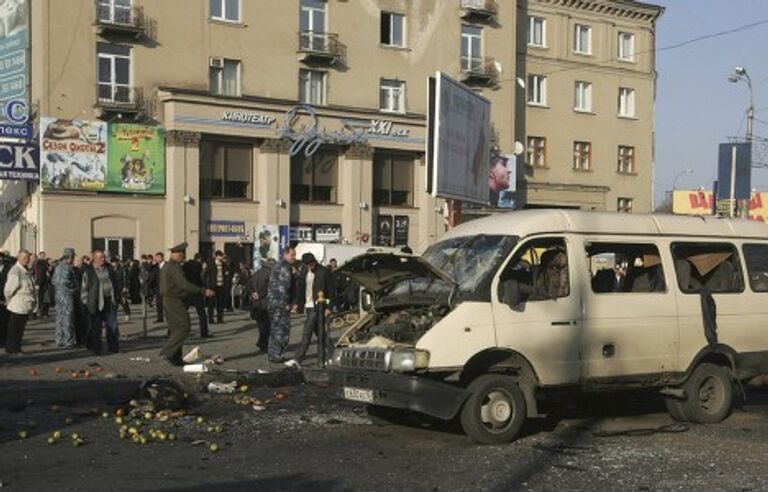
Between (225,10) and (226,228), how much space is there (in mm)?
8884

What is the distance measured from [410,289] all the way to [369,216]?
32.8 metres

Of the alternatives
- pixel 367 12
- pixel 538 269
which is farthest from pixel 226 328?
pixel 367 12

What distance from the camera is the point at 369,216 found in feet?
141

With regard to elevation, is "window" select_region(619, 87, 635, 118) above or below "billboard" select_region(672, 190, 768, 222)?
above

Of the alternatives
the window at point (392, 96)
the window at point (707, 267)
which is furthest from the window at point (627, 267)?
the window at point (392, 96)

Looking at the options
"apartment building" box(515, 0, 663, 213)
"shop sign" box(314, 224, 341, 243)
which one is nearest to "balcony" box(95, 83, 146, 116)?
"shop sign" box(314, 224, 341, 243)

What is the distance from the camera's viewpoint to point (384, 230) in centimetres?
4406

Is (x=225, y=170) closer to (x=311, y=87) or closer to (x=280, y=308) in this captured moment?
(x=311, y=87)

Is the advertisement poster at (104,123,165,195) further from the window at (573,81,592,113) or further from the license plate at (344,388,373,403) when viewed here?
the license plate at (344,388,373,403)

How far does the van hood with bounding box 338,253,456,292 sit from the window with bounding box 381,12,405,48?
114 ft

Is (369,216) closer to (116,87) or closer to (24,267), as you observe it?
(116,87)

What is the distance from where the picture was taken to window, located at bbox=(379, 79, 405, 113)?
44.1m

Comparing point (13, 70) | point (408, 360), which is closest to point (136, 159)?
point (13, 70)

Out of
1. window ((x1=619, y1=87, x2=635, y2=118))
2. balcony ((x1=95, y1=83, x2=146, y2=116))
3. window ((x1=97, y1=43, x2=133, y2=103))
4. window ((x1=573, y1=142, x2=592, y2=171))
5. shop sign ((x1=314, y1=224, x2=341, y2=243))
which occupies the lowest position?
shop sign ((x1=314, y1=224, x2=341, y2=243))
